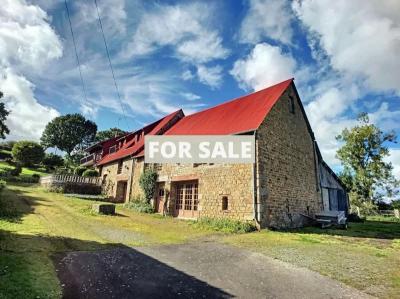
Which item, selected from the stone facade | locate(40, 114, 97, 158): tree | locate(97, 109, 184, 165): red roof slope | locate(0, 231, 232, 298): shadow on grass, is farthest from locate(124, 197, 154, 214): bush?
locate(40, 114, 97, 158): tree

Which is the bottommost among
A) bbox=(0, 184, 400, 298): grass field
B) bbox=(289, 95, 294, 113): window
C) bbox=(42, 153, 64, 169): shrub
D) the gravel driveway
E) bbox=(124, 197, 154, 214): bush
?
the gravel driveway

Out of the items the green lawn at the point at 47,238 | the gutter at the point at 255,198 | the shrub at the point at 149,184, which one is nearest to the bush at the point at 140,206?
the shrub at the point at 149,184

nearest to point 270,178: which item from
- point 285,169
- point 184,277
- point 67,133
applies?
point 285,169

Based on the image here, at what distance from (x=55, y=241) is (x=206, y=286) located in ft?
15.9

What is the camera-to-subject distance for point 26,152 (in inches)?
1438

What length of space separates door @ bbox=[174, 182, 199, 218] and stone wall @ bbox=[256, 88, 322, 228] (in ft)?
14.3

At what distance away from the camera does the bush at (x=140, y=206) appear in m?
17.8

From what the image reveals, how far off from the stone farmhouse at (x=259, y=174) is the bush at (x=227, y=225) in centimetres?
43

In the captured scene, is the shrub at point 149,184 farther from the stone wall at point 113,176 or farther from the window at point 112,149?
the window at point 112,149

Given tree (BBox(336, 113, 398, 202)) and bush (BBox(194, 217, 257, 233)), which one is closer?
bush (BBox(194, 217, 257, 233))

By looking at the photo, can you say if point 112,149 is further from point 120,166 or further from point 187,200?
point 187,200

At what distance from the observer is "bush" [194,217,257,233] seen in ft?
38.3

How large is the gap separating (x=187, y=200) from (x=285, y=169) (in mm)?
6098

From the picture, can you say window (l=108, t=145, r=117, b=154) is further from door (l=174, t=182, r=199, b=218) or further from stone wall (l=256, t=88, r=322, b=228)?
stone wall (l=256, t=88, r=322, b=228)
